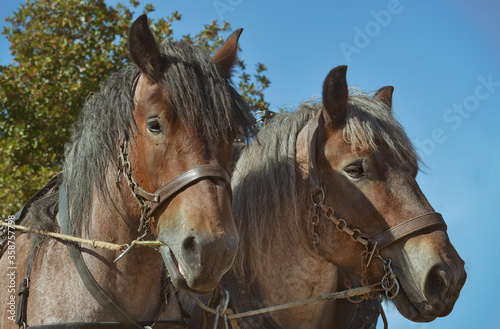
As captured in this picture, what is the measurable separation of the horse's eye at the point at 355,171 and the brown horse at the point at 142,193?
75 centimetres

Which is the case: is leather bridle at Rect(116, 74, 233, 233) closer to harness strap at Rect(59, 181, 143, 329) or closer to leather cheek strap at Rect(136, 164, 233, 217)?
leather cheek strap at Rect(136, 164, 233, 217)

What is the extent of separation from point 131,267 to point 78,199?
0.46m

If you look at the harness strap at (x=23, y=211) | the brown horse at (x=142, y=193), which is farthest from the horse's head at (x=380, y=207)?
the harness strap at (x=23, y=211)

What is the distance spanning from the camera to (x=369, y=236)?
3264 millimetres

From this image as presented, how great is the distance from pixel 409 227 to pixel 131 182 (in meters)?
1.56

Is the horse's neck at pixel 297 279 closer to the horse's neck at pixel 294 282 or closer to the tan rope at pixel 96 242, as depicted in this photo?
the horse's neck at pixel 294 282

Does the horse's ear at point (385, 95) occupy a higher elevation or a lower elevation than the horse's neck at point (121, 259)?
higher

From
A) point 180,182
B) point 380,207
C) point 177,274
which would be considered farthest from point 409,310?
point 180,182

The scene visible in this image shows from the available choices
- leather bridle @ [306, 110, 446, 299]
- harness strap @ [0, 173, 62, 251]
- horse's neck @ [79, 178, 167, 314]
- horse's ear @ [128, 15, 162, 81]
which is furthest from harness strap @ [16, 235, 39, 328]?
leather bridle @ [306, 110, 446, 299]

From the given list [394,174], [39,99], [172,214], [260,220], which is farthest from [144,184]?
[39,99]

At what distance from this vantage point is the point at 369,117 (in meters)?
3.54

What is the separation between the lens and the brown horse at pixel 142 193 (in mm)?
2498

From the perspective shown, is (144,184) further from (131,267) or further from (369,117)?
(369,117)

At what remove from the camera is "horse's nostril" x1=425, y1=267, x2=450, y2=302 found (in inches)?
118
